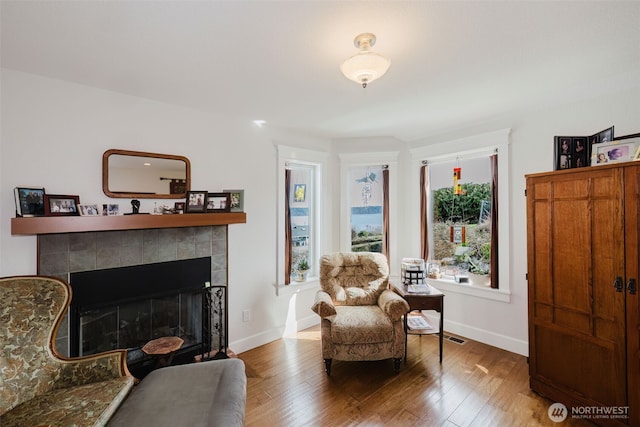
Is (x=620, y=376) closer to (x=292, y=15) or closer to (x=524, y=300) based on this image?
(x=524, y=300)

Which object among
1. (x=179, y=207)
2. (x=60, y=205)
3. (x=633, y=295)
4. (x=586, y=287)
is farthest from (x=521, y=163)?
(x=60, y=205)

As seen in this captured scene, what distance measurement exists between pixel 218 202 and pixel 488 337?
3.15 metres

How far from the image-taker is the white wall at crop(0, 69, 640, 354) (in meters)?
1.95

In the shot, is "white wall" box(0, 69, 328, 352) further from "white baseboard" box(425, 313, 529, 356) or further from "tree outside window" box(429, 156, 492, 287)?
"white baseboard" box(425, 313, 529, 356)

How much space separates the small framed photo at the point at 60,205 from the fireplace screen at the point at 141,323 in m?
0.78

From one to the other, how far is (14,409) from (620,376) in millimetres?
3393

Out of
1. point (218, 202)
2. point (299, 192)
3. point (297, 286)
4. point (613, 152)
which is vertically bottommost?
point (297, 286)

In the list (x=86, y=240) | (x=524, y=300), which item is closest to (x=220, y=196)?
(x=86, y=240)

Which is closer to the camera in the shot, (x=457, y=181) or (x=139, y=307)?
(x=139, y=307)

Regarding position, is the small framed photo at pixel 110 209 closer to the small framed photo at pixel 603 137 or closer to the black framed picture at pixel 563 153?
the black framed picture at pixel 563 153

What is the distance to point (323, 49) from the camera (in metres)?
1.70

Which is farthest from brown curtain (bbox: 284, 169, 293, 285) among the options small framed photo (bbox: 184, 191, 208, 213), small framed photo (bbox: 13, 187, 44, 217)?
small framed photo (bbox: 13, 187, 44, 217)

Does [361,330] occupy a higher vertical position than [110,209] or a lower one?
lower

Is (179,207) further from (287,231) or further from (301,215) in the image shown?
(301,215)
